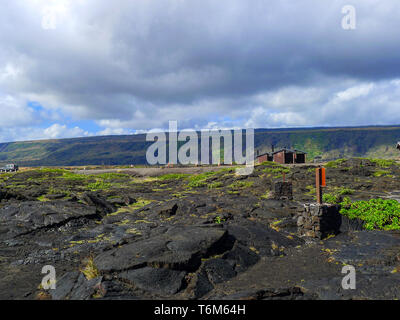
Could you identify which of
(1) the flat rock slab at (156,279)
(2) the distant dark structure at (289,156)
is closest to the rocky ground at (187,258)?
(1) the flat rock slab at (156,279)

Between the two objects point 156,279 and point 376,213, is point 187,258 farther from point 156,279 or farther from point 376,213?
point 376,213

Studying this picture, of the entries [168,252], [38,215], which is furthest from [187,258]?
[38,215]

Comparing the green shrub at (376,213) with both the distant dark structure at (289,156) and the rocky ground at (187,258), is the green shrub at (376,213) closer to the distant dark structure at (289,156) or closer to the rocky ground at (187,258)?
the rocky ground at (187,258)

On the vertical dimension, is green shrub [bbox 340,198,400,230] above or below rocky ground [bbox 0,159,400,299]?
above

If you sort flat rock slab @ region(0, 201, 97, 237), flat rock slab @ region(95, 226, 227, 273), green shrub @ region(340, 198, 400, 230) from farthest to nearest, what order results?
1. flat rock slab @ region(0, 201, 97, 237)
2. green shrub @ region(340, 198, 400, 230)
3. flat rock slab @ region(95, 226, 227, 273)

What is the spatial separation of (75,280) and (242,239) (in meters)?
6.10

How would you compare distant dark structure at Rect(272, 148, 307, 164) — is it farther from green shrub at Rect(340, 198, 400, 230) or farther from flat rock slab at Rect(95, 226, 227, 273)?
flat rock slab at Rect(95, 226, 227, 273)

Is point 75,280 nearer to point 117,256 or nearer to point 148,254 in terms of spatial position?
point 117,256

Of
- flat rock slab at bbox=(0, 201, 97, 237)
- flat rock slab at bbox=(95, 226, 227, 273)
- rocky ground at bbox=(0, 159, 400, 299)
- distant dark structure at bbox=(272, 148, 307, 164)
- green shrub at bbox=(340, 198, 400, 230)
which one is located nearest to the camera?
rocky ground at bbox=(0, 159, 400, 299)

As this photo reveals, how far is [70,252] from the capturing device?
10523 mm

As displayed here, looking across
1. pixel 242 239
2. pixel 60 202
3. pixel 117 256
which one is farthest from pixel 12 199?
pixel 242 239

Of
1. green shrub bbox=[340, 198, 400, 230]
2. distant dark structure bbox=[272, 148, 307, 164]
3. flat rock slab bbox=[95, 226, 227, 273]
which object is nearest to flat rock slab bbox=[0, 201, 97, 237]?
flat rock slab bbox=[95, 226, 227, 273]
